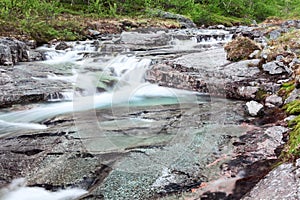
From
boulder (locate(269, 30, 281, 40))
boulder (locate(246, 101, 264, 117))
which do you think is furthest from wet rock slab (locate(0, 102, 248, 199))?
boulder (locate(269, 30, 281, 40))

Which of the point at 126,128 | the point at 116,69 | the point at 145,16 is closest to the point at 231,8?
the point at 145,16

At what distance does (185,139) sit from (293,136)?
196 centimetres

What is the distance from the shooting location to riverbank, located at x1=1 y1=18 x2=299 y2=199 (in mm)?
4867

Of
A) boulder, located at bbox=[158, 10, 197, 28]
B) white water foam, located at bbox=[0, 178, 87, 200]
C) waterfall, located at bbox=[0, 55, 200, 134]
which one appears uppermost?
boulder, located at bbox=[158, 10, 197, 28]

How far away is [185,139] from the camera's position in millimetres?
6488

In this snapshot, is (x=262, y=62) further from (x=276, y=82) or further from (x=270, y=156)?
(x=270, y=156)

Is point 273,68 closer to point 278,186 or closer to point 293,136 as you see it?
point 293,136

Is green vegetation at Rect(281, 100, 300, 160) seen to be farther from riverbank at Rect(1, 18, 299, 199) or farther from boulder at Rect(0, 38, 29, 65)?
boulder at Rect(0, 38, 29, 65)

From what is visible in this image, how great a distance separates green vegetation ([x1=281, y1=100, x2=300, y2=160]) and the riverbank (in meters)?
0.05

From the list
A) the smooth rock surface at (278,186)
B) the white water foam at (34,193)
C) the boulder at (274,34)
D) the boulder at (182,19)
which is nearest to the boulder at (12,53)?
the white water foam at (34,193)

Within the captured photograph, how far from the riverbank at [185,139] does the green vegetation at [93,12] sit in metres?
10.2

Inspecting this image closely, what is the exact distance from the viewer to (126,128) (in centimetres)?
725

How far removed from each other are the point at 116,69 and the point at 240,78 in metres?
5.25

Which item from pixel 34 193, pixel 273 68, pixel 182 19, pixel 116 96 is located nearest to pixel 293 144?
pixel 34 193
